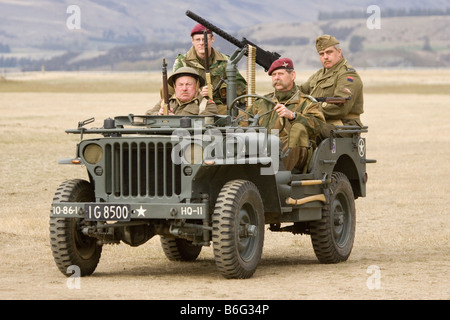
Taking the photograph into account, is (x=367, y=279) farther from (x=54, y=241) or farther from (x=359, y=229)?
(x=359, y=229)

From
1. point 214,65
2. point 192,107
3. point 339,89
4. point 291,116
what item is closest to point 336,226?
point 339,89

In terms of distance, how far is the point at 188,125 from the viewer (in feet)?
32.8

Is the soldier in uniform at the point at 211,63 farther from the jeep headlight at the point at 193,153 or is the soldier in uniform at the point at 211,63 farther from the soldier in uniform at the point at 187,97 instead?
the jeep headlight at the point at 193,153

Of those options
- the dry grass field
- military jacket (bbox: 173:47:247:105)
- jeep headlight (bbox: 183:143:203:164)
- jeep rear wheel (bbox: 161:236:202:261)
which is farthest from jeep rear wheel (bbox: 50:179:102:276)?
military jacket (bbox: 173:47:247:105)

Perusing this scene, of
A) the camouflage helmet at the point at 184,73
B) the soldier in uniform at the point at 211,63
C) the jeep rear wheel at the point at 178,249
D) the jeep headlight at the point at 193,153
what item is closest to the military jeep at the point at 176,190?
the jeep headlight at the point at 193,153

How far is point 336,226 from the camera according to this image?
39.5ft

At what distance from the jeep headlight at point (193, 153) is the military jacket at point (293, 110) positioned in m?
1.65

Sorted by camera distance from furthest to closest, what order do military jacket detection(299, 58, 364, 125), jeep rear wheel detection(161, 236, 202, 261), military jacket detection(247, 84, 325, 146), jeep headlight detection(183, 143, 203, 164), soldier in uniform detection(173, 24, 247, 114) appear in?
soldier in uniform detection(173, 24, 247, 114) < jeep rear wheel detection(161, 236, 202, 261) < military jacket detection(299, 58, 364, 125) < military jacket detection(247, 84, 325, 146) < jeep headlight detection(183, 143, 203, 164)

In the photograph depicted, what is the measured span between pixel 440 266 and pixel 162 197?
2932 millimetres

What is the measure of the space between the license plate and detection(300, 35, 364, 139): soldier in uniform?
2.97 meters

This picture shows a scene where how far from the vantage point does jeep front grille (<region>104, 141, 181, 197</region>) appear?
996 centimetres

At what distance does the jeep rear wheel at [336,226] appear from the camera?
38.3 ft

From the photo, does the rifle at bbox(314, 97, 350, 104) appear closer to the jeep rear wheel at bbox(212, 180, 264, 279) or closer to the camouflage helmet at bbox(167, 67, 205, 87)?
the camouflage helmet at bbox(167, 67, 205, 87)

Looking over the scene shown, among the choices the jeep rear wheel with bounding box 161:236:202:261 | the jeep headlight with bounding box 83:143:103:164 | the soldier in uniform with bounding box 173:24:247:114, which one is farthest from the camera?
the soldier in uniform with bounding box 173:24:247:114
